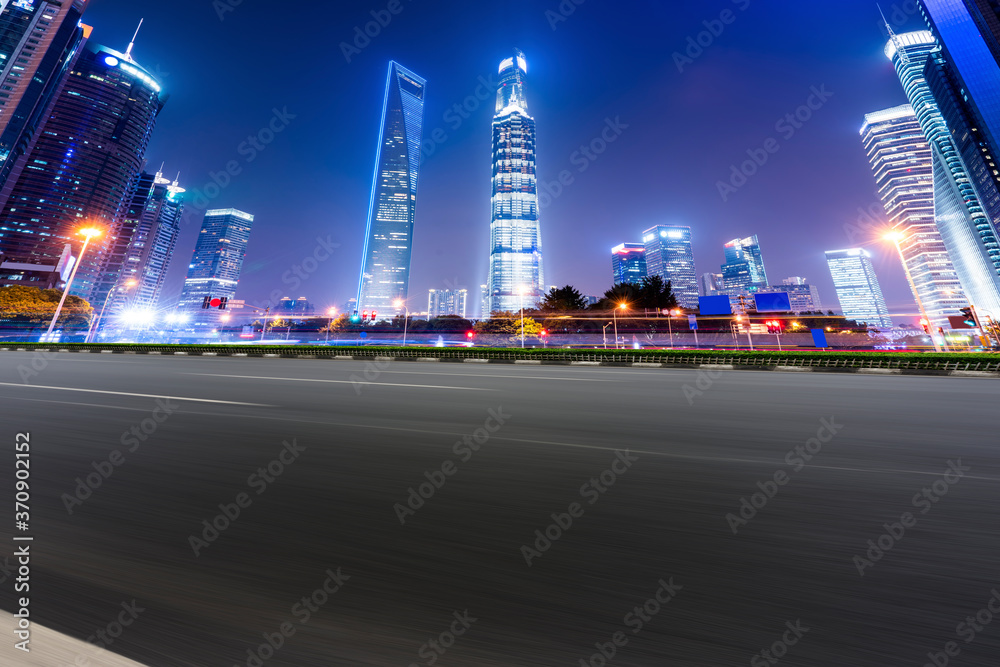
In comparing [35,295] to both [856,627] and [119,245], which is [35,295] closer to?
[856,627]

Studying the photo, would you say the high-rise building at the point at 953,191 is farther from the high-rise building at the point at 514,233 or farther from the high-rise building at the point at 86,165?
the high-rise building at the point at 86,165

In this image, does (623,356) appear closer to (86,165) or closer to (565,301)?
(565,301)

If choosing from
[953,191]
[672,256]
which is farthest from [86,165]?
[953,191]

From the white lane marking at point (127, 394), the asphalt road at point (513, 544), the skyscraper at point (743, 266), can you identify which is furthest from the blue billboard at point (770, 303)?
the skyscraper at point (743, 266)

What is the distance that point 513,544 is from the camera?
1.45 meters

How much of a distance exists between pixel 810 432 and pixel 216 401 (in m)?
6.43

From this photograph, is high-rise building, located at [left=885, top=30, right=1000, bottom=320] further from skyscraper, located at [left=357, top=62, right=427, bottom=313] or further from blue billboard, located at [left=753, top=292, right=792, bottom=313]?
skyscraper, located at [left=357, top=62, right=427, bottom=313]

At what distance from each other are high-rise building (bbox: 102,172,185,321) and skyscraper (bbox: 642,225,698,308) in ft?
596

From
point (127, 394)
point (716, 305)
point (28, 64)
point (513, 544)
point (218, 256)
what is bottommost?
point (513, 544)

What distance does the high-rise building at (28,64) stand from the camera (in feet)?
227

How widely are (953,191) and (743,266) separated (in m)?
94.9

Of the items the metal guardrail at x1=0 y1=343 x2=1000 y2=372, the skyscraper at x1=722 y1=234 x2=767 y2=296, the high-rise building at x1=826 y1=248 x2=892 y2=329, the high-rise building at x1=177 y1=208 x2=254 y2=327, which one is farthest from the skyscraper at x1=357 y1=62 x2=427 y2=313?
the high-rise building at x1=826 y1=248 x2=892 y2=329

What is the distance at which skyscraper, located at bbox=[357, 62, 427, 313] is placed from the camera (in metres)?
138

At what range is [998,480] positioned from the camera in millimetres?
2072
